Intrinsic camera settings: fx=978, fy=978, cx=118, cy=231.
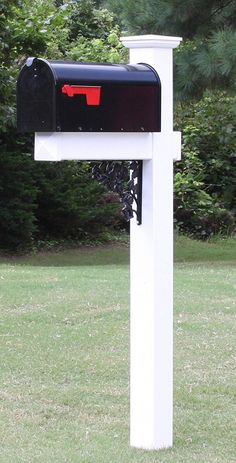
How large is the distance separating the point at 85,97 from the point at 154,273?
1016 mm

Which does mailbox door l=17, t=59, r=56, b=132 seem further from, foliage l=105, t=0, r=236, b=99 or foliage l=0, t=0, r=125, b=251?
foliage l=0, t=0, r=125, b=251

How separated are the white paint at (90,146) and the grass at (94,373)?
1.58m

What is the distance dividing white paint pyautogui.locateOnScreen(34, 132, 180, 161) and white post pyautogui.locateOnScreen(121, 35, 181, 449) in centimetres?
13

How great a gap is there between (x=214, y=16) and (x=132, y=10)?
1.31 m

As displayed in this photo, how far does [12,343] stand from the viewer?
794 centimetres

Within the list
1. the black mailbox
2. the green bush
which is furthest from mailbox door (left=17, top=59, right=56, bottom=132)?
the green bush

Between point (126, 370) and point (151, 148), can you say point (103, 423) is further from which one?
point (151, 148)

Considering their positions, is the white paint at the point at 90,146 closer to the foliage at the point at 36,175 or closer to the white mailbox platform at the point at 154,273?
the white mailbox platform at the point at 154,273

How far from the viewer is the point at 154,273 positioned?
5.18 metres

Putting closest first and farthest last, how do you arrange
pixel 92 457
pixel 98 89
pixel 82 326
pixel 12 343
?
1. pixel 98 89
2. pixel 92 457
3. pixel 12 343
4. pixel 82 326

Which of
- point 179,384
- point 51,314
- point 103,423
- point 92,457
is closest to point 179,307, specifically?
point 51,314

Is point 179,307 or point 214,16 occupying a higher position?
point 214,16

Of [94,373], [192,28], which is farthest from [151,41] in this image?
[192,28]

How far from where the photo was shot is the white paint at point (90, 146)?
480cm
